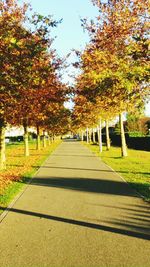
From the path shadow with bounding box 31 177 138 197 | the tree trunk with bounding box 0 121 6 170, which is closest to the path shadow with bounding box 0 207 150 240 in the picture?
the path shadow with bounding box 31 177 138 197

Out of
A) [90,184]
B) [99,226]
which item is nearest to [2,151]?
[90,184]

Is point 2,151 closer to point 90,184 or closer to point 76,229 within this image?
point 90,184

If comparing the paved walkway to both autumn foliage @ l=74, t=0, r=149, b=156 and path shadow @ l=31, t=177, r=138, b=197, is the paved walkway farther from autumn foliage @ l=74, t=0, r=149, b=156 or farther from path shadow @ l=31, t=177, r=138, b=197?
autumn foliage @ l=74, t=0, r=149, b=156

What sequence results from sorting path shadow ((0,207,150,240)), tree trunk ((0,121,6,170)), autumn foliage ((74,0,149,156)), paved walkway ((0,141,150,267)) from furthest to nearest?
tree trunk ((0,121,6,170)) → autumn foliage ((74,0,149,156)) → path shadow ((0,207,150,240)) → paved walkway ((0,141,150,267))

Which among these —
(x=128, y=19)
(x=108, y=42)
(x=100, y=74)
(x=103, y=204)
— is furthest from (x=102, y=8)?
(x=103, y=204)

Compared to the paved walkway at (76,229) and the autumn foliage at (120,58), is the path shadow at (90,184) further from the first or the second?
the autumn foliage at (120,58)

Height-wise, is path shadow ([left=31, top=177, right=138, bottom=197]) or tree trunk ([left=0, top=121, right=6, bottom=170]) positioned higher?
tree trunk ([left=0, top=121, right=6, bottom=170])

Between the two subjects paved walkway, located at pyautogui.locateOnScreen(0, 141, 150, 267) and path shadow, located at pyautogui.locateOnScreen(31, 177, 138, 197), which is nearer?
paved walkway, located at pyautogui.locateOnScreen(0, 141, 150, 267)

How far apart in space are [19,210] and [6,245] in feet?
10.1

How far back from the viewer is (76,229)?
26.5 feet

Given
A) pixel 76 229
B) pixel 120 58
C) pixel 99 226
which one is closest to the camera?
pixel 76 229

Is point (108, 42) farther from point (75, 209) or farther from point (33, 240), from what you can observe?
point (33, 240)

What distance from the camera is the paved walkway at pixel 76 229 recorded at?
625cm

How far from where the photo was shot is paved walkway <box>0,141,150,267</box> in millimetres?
6246
